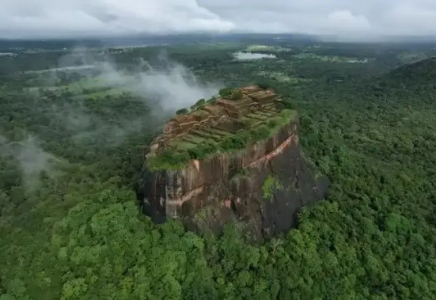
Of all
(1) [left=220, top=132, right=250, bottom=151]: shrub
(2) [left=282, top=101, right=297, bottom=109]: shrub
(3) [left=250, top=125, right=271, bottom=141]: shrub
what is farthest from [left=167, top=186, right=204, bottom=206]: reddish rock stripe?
(2) [left=282, top=101, right=297, bottom=109]: shrub

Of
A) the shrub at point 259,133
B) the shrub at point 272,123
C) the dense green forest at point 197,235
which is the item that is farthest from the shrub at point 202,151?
the shrub at point 272,123

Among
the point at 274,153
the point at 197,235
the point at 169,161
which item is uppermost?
the point at 169,161

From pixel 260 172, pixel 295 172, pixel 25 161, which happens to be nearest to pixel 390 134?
A: pixel 295 172

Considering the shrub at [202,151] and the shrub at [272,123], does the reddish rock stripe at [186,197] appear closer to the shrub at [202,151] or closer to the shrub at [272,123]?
the shrub at [202,151]

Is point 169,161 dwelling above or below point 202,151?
below

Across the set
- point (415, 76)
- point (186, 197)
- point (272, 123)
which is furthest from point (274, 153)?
point (415, 76)

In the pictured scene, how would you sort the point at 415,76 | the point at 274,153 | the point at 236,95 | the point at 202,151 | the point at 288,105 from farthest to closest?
the point at 415,76, the point at 288,105, the point at 236,95, the point at 274,153, the point at 202,151

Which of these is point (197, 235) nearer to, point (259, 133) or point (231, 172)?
point (231, 172)

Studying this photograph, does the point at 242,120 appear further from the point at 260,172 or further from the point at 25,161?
the point at 25,161
